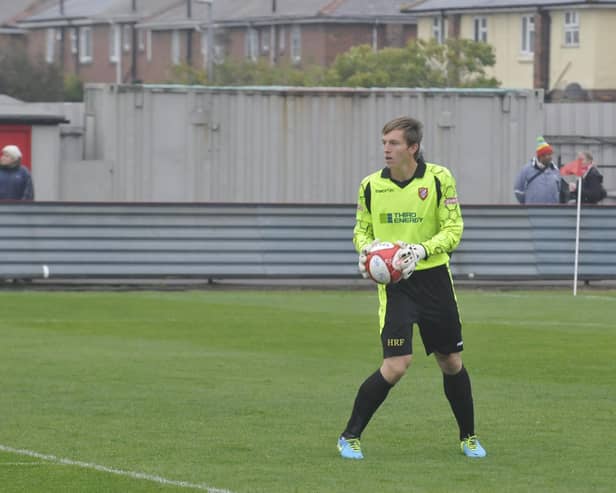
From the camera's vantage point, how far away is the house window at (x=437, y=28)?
8188 cm

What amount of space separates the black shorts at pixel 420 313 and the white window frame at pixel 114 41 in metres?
90.7

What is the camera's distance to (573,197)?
25328 millimetres

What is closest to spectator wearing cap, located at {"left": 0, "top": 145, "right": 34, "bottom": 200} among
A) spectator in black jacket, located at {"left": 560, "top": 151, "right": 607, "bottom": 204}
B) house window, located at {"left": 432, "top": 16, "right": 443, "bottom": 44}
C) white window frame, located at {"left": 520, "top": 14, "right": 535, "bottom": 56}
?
spectator in black jacket, located at {"left": 560, "top": 151, "right": 607, "bottom": 204}

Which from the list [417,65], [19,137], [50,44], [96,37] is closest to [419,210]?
[19,137]

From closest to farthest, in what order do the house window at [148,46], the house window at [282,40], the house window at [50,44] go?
the house window at [282,40], the house window at [148,46], the house window at [50,44]

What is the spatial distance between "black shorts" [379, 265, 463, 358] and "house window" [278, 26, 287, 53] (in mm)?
A: 79288

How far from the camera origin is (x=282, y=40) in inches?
3474

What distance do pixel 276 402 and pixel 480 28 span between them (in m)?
70.4

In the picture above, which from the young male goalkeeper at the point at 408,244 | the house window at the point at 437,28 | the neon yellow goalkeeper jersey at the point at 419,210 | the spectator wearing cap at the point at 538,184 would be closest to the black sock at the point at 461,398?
the young male goalkeeper at the point at 408,244

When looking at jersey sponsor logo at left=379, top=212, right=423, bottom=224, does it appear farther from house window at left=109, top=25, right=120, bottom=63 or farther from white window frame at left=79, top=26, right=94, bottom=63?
white window frame at left=79, top=26, right=94, bottom=63

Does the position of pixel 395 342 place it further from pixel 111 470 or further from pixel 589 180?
pixel 589 180

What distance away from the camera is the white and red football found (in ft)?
29.7

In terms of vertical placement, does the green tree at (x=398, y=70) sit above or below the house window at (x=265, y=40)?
below

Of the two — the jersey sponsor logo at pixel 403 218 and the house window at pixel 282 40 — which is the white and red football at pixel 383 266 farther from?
the house window at pixel 282 40
